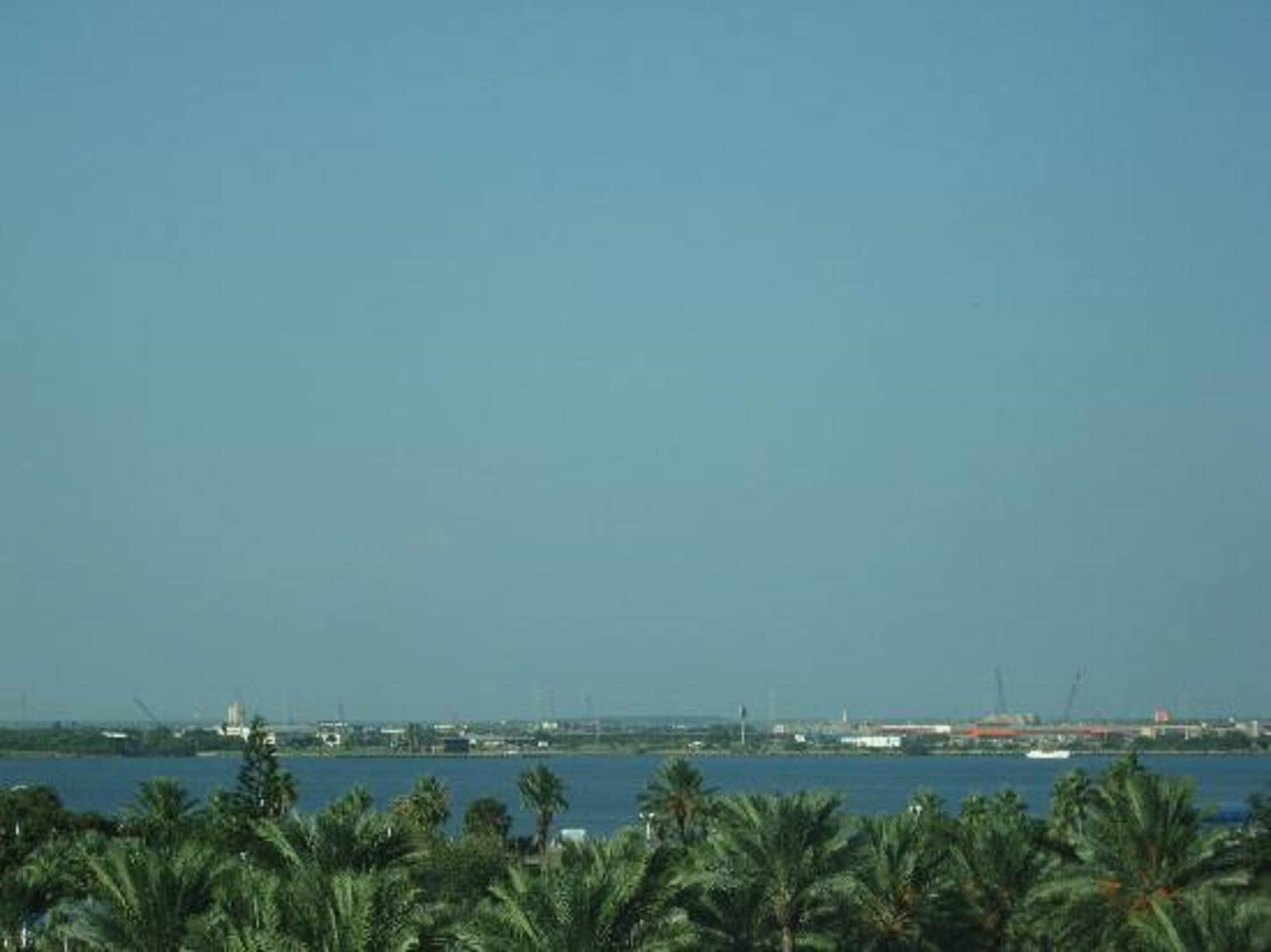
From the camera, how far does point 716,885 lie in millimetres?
44031

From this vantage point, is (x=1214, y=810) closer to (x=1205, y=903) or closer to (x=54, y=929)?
(x=1205, y=903)

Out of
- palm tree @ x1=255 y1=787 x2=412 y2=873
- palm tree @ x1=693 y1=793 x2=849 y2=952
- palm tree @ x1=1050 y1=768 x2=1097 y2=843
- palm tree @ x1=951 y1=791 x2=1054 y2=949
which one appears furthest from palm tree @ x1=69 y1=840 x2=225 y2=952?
palm tree @ x1=1050 y1=768 x2=1097 y2=843

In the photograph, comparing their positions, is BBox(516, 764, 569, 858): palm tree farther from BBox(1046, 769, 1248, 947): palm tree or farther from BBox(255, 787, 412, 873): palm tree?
BBox(255, 787, 412, 873): palm tree

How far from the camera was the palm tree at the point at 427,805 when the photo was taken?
305ft

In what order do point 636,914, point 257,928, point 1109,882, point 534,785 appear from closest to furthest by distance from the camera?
1. point 257,928
2. point 636,914
3. point 1109,882
4. point 534,785

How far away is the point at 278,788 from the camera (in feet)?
254

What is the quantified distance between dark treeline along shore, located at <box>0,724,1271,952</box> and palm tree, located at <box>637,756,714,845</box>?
1351cm

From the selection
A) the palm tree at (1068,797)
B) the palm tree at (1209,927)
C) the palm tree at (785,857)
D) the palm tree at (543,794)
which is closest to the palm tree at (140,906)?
the palm tree at (785,857)

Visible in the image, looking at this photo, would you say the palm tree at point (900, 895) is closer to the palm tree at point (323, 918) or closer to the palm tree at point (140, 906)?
the palm tree at point (140, 906)

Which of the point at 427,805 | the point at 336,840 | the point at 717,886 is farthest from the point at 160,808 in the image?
the point at 336,840

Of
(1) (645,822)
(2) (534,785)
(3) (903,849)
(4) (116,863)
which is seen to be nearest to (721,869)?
(3) (903,849)

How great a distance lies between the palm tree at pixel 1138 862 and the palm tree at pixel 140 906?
16.9m

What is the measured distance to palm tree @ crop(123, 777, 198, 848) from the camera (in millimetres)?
63928

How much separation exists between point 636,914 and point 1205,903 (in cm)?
894
